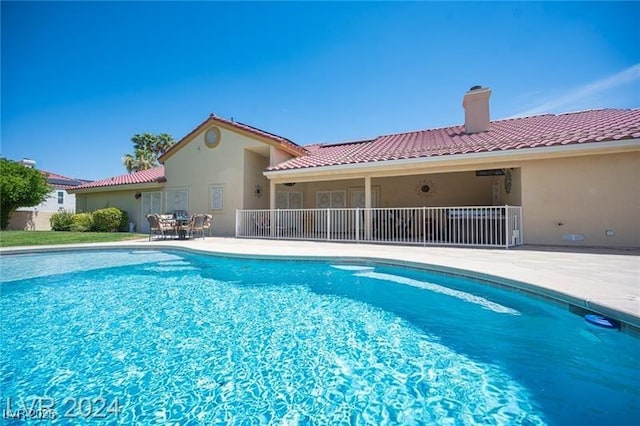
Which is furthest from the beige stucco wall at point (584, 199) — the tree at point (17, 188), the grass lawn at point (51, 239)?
the tree at point (17, 188)

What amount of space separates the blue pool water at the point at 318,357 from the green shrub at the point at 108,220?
41.5 feet

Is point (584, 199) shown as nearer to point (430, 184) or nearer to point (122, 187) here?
point (430, 184)

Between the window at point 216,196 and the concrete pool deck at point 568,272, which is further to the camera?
the window at point 216,196

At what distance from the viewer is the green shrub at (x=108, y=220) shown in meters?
16.7

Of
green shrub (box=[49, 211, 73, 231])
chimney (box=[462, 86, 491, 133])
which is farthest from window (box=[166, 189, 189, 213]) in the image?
chimney (box=[462, 86, 491, 133])

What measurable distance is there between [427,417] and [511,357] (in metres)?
1.42

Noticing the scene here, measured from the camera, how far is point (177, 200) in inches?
639

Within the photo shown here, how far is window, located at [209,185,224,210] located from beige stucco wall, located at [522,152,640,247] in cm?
1271

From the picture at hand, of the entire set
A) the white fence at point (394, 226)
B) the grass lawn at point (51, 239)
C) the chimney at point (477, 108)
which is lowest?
the grass lawn at point (51, 239)

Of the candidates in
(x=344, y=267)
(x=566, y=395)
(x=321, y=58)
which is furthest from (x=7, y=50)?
(x=566, y=395)

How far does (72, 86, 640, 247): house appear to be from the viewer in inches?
326

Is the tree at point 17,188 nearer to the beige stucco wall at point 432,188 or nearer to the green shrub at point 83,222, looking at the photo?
the green shrub at point 83,222

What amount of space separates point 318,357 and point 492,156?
872 centimetres

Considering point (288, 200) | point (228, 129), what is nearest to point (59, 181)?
point (228, 129)
